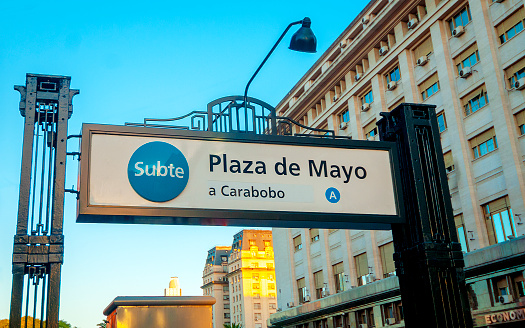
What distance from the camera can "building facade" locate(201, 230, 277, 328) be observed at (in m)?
111

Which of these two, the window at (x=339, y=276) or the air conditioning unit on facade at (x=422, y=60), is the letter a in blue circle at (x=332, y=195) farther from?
the window at (x=339, y=276)

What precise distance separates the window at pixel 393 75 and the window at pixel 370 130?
3072 millimetres

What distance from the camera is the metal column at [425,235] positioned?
5762 millimetres

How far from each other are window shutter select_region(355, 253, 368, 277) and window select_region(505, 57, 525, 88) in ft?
52.9

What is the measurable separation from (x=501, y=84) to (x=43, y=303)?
27.9 m

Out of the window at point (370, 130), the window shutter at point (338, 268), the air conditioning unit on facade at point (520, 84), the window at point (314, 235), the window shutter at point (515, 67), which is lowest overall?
the window shutter at point (338, 268)

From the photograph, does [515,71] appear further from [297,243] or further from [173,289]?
[297,243]

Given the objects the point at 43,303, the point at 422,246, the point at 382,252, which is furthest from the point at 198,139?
the point at 382,252

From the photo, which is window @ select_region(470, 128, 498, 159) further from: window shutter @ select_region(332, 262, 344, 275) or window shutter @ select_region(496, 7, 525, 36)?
window shutter @ select_region(332, 262, 344, 275)

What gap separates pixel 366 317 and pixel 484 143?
15.1 meters

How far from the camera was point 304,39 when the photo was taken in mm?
7273

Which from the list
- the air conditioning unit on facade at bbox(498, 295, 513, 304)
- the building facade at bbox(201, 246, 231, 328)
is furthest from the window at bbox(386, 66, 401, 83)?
the building facade at bbox(201, 246, 231, 328)

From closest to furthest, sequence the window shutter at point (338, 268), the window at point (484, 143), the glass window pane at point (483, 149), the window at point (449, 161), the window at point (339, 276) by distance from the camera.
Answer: the window at point (484, 143)
the glass window pane at point (483, 149)
the window at point (449, 161)
the window at point (339, 276)
the window shutter at point (338, 268)

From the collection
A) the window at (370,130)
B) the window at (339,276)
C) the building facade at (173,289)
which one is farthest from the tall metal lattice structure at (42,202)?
the window at (339,276)
